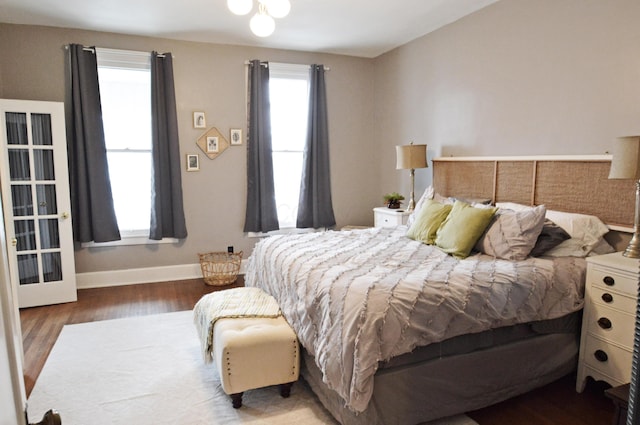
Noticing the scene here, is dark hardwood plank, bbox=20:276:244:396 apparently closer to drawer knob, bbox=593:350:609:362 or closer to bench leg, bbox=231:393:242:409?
bench leg, bbox=231:393:242:409

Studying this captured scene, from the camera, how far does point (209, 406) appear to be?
2344 millimetres

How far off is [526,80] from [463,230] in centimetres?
144

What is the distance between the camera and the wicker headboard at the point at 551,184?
8.89 ft

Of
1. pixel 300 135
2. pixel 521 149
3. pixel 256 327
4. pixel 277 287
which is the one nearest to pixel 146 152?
pixel 300 135

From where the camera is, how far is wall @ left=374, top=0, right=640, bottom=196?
2.71 m

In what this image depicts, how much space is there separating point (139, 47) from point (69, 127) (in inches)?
44.5

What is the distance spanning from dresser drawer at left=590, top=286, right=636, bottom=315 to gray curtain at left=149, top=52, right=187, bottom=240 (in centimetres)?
394

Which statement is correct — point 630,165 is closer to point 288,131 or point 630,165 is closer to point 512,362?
point 512,362

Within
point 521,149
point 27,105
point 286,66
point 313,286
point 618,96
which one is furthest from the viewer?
point 286,66

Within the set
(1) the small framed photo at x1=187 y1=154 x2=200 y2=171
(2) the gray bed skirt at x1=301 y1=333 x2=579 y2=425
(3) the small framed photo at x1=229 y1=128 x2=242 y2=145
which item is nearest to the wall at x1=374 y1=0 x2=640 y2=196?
(2) the gray bed skirt at x1=301 y1=333 x2=579 y2=425

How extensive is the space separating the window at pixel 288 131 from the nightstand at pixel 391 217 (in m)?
1.14

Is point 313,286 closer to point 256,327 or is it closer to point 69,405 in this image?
point 256,327

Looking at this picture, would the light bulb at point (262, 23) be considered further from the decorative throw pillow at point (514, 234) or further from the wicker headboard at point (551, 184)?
the wicker headboard at point (551, 184)

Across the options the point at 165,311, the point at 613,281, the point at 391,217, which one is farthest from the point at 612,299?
the point at 165,311
